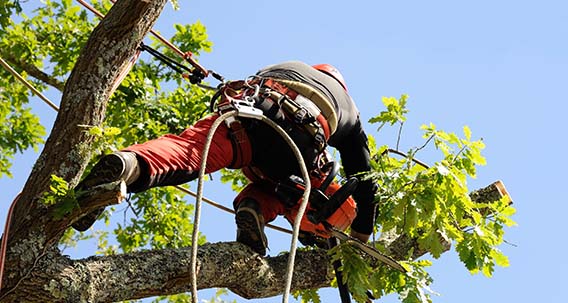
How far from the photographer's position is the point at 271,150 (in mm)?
4594

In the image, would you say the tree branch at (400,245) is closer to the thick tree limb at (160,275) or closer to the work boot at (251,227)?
the thick tree limb at (160,275)

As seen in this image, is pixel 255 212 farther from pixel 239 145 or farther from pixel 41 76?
pixel 41 76

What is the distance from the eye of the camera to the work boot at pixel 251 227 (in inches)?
184

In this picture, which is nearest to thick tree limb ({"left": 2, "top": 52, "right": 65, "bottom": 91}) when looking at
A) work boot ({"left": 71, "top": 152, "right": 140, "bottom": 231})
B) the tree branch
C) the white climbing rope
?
the tree branch

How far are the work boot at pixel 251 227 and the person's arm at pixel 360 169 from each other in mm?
676

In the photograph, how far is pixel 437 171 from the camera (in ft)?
14.4

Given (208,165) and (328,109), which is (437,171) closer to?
(328,109)

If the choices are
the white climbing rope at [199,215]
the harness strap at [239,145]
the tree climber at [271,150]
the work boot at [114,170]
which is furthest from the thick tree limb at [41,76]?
the work boot at [114,170]

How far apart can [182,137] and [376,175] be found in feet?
3.12

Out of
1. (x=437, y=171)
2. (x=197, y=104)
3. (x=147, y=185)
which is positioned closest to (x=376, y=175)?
(x=437, y=171)

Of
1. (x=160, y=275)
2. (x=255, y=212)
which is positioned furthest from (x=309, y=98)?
(x=160, y=275)

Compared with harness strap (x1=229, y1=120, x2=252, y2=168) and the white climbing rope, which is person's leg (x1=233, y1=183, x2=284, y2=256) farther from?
the white climbing rope

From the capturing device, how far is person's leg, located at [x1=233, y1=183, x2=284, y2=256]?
4668 mm

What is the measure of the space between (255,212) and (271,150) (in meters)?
0.35
